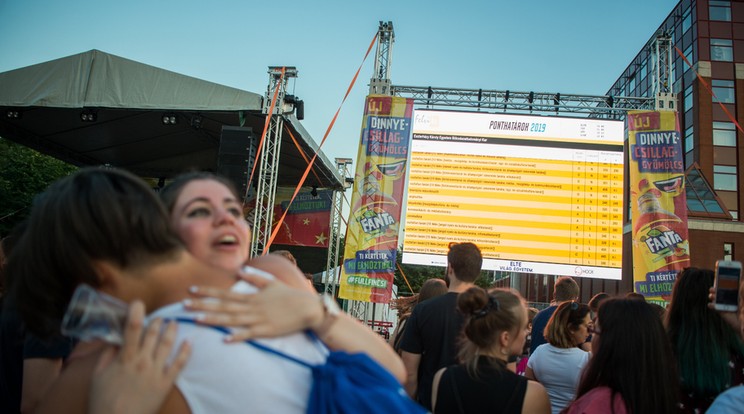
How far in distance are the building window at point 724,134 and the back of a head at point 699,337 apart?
34.2 m

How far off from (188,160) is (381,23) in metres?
7.12

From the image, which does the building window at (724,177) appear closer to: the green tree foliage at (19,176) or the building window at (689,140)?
the building window at (689,140)

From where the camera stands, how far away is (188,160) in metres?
13.3

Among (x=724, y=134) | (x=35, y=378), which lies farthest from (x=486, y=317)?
(x=724, y=134)

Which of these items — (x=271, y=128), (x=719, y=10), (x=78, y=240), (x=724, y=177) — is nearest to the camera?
(x=78, y=240)

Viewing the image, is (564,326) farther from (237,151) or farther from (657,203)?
(237,151)

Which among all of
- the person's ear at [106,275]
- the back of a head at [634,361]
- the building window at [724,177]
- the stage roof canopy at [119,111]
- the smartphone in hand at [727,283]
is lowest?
the back of a head at [634,361]

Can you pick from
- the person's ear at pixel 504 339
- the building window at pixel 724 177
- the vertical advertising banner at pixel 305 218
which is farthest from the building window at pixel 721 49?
the person's ear at pixel 504 339

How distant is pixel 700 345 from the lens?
104 inches

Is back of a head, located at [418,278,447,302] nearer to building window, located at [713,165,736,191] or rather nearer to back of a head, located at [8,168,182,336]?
back of a head, located at [8,168,182,336]

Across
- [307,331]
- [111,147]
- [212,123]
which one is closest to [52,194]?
[307,331]

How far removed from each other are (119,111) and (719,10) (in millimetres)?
36812

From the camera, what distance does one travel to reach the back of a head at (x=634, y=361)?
7.25ft

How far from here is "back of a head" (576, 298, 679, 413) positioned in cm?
221
